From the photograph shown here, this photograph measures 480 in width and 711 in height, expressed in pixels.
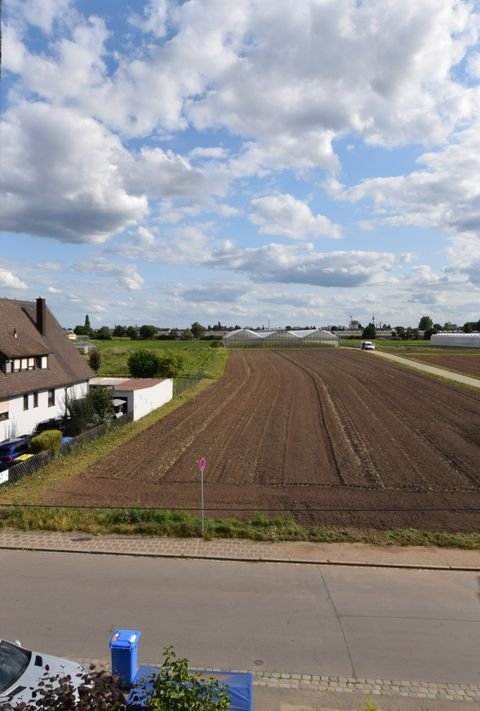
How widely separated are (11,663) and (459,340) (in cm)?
12766

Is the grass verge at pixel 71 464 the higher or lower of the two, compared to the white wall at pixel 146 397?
lower

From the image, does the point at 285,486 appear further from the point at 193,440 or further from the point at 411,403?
the point at 411,403

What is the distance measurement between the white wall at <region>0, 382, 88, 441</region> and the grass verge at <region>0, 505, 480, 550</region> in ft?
31.6

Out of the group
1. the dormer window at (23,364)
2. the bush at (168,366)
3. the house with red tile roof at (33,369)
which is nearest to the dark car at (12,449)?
the house with red tile roof at (33,369)

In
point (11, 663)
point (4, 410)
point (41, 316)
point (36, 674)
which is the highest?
point (41, 316)

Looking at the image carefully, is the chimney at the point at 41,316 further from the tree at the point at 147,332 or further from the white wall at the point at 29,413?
the tree at the point at 147,332

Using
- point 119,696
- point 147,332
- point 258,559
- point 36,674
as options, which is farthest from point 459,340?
point 119,696

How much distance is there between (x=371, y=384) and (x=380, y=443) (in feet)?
74.8

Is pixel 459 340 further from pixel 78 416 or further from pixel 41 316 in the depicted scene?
pixel 78 416

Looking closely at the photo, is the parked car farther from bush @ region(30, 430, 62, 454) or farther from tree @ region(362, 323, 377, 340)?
tree @ region(362, 323, 377, 340)

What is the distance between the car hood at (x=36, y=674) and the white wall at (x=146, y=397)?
22.8m

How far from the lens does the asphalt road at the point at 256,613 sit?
316 inches

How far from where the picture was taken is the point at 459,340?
12150 centimetres

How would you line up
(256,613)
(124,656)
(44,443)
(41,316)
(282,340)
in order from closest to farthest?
(124,656)
(256,613)
(44,443)
(41,316)
(282,340)
